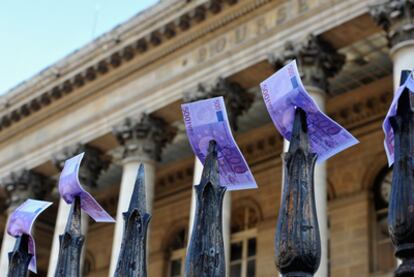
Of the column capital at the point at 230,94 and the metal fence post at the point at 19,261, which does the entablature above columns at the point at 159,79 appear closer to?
the column capital at the point at 230,94

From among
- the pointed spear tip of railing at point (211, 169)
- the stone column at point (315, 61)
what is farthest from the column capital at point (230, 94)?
the pointed spear tip of railing at point (211, 169)

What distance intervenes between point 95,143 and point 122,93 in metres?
1.65

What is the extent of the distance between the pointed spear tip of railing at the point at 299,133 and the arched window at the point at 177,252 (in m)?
20.4

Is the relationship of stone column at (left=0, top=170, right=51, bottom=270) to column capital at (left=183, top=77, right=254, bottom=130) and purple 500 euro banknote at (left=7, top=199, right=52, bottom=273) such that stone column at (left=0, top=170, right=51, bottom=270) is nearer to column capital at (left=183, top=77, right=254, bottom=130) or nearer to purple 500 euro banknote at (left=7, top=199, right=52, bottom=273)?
column capital at (left=183, top=77, right=254, bottom=130)

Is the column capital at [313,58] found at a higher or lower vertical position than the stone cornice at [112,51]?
lower

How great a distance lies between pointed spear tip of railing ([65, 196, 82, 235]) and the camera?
6443mm

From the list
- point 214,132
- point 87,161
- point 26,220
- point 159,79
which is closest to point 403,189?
point 214,132

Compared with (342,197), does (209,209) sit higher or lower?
lower

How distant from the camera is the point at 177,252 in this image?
1018 inches

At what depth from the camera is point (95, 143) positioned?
74.1ft

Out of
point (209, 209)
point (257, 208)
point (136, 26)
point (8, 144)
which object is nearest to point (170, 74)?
point (136, 26)

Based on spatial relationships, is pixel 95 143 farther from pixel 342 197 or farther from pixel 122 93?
pixel 342 197

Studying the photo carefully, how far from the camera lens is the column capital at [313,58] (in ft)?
56.0

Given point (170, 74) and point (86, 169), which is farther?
point (86, 169)
